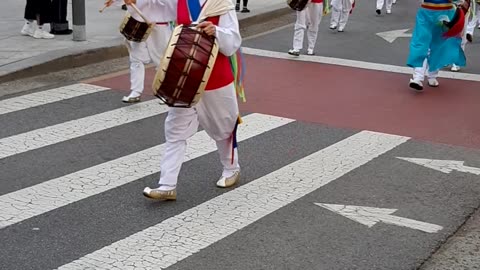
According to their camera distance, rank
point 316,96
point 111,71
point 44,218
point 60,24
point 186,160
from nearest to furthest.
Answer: point 44,218, point 186,160, point 316,96, point 111,71, point 60,24

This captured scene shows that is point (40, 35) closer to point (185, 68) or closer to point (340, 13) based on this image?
point (340, 13)

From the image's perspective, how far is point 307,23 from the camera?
12906mm

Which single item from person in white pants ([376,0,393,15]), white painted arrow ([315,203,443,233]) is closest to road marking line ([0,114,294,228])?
white painted arrow ([315,203,443,233])

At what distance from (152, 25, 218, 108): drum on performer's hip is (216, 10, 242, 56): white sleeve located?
128 mm

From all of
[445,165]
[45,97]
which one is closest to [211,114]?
[445,165]

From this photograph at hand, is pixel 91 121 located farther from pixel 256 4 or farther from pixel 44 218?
pixel 256 4

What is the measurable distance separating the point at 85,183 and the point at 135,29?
2259 millimetres

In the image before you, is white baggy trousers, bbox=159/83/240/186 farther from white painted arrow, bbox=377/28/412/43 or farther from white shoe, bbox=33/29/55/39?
white painted arrow, bbox=377/28/412/43

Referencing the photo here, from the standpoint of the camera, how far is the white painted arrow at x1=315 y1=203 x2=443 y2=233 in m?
5.85

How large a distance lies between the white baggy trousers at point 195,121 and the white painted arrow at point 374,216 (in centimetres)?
97

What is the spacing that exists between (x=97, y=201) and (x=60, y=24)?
283 inches

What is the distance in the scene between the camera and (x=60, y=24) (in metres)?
12.8

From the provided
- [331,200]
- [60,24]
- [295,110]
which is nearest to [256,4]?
[60,24]

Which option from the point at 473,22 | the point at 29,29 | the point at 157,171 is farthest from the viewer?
the point at 473,22
